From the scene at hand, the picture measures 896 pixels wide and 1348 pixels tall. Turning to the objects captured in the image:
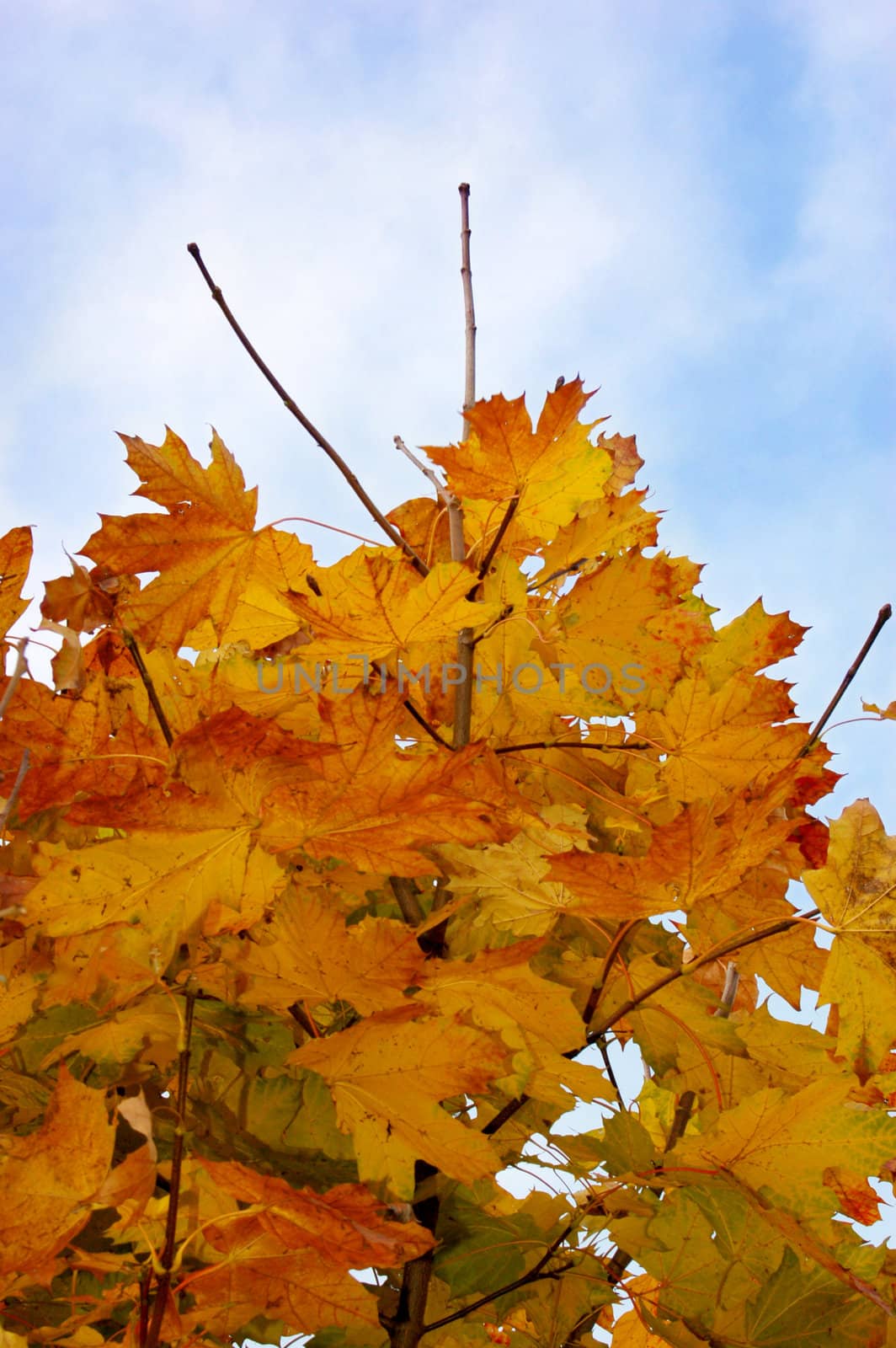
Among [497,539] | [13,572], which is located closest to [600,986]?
[497,539]

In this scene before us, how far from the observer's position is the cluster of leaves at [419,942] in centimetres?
91

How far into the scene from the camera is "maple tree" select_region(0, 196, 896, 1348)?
0.91m

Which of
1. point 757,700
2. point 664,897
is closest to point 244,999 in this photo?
point 664,897

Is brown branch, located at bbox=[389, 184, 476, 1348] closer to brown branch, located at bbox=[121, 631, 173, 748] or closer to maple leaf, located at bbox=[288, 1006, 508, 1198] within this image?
maple leaf, located at bbox=[288, 1006, 508, 1198]

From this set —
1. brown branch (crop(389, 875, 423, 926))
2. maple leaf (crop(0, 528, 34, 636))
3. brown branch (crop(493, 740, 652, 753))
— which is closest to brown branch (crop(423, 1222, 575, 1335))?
brown branch (crop(389, 875, 423, 926))

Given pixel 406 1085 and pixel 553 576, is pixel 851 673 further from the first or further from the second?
pixel 406 1085

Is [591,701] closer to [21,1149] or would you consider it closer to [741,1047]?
[741,1047]

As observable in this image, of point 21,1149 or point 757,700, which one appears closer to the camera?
point 21,1149

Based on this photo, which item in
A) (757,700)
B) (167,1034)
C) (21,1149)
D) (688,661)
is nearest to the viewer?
(21,1149)

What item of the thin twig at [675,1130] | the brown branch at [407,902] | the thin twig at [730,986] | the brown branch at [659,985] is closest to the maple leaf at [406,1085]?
the brown branch at [659,985]

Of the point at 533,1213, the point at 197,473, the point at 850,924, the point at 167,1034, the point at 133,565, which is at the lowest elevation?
the point at 533,1213

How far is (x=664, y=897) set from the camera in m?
0.94

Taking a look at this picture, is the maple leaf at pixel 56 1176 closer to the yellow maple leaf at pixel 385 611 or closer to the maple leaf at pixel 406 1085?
the maple leaf at pixel 406 1085

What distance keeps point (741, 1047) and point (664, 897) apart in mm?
352
